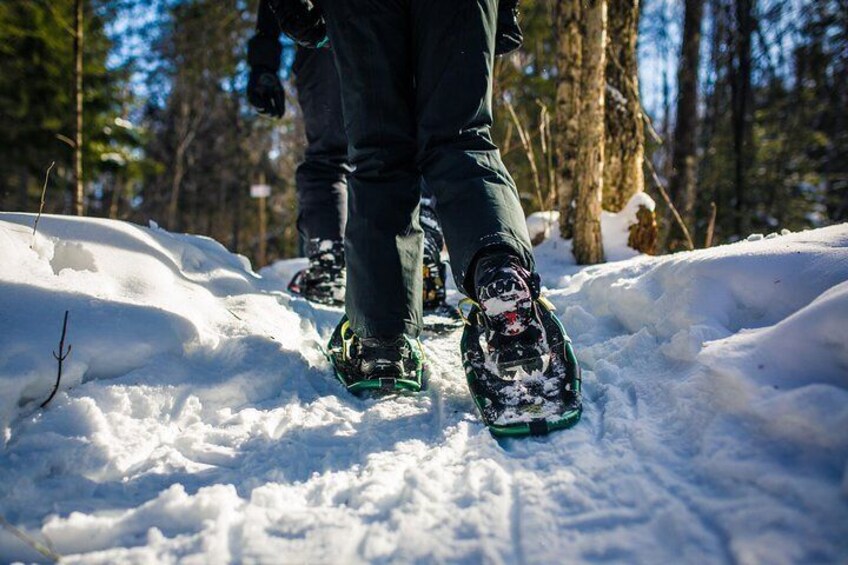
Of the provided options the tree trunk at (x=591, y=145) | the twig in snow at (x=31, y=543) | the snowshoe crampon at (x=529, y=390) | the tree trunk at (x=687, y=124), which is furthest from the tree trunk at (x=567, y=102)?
the tree trunk at (x=687, y=124)

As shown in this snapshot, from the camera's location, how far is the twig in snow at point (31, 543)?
602 millimetres

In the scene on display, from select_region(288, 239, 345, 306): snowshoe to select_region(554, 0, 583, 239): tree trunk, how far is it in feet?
5.79

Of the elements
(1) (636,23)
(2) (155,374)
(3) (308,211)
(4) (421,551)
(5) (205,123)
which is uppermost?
(5) (205,123)

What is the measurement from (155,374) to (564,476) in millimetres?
962

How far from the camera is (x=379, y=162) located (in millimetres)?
1255

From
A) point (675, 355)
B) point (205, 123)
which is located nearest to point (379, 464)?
point (675, 355)

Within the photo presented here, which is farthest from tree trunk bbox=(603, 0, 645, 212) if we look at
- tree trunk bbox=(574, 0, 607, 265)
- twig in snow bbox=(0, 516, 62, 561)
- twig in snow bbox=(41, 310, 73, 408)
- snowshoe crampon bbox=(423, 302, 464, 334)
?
twig in snow bbox=(0, 516, 62, 561)

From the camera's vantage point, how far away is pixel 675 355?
1065 millimetres

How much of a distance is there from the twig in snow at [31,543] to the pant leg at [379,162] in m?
0.76

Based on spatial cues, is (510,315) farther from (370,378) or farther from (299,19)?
(299,19)

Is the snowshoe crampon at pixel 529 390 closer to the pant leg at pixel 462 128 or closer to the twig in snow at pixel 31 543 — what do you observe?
the pant leg at pixel 462 128

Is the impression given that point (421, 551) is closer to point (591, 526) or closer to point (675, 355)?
point (591, 526)

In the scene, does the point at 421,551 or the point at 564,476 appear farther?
the point at 564,476

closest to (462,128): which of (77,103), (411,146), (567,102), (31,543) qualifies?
(411,146)
